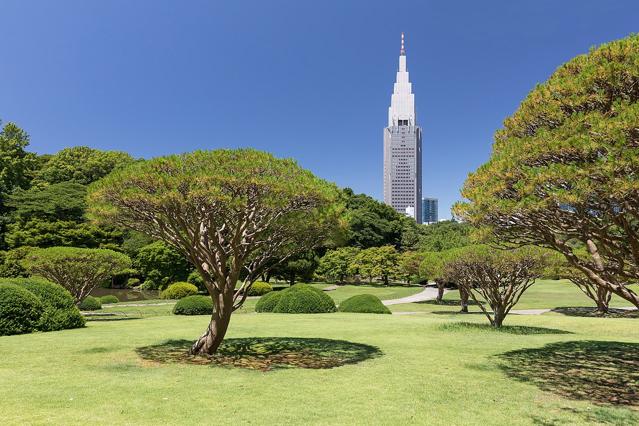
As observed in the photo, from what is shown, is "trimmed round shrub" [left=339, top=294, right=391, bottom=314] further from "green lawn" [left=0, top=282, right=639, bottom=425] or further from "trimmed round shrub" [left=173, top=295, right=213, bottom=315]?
"green lawn" [left=0, top=282, right=639, bottom=425]

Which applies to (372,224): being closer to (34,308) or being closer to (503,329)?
(503,329)

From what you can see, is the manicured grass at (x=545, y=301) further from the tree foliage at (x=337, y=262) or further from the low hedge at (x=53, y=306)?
the low hedge at (x=53, y=306)

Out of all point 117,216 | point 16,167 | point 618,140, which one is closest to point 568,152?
point 618,140

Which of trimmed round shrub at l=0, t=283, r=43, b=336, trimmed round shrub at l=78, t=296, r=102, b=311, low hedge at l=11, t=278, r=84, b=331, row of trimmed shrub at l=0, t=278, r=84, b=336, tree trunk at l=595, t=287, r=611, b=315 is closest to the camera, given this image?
trimmed round shrub at l=0, t=283, r=43, b=336

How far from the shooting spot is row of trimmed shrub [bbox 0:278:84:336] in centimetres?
1487

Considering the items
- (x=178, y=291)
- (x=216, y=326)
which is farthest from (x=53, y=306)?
(x=178, y=291)

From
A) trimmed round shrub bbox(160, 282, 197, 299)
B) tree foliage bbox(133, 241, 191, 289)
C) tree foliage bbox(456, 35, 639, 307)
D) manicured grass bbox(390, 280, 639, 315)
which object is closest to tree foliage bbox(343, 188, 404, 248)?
manicured grass bbox(390, 280, 639, 315)

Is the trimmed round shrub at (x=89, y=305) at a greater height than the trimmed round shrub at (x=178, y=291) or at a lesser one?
lesser

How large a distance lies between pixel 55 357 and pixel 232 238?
17.6 feet

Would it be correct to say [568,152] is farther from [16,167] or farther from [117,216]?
[16,167]

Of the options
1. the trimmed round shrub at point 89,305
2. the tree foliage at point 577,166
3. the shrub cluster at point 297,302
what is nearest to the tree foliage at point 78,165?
the trimmed round shrub at point 89,305

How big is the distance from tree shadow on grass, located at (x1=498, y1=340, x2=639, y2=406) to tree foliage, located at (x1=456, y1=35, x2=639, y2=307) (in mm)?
1854

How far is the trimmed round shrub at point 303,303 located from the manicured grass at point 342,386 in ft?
39.7

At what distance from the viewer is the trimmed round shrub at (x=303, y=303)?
26.1 meters
